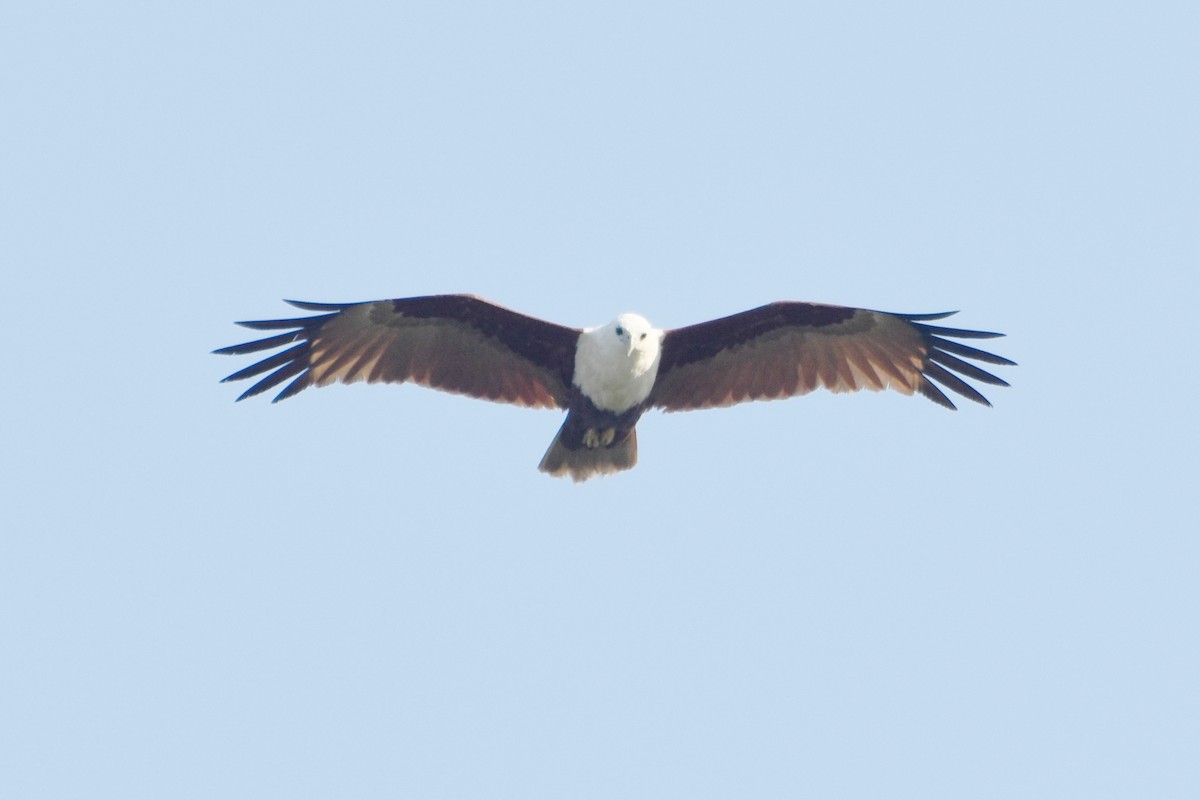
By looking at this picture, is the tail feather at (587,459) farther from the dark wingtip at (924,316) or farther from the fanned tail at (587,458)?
the dark wingtip at (924,316)

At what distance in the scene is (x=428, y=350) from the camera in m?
12.0

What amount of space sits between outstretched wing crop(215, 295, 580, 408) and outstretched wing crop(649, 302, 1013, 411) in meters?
0.99

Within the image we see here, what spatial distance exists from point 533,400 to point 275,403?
2.09 meters

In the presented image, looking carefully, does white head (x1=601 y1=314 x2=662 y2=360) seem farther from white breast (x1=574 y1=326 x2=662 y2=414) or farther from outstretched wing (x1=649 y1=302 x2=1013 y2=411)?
outstretched wing (x1=649 y1=302 x2=1013 y2=411)

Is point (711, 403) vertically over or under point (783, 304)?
under

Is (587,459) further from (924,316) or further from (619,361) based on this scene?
(924,316)

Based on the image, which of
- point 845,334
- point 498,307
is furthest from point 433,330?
point 845,334

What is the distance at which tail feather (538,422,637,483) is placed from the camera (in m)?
12.2

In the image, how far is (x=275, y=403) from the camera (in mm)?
11820

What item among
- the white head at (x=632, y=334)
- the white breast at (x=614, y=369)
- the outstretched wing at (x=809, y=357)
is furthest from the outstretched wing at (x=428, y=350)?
the outstretched wing at (x=809, y=357)

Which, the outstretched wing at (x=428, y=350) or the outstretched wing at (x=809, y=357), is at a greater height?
the outstretched wing at (x=809, y=357)

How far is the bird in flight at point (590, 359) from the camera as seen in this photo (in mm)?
11734

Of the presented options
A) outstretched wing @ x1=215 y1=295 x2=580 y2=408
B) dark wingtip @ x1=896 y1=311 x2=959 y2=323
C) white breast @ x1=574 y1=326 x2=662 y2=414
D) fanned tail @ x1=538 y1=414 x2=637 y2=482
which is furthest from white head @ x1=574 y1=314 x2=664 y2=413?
dark wingtip @ x1=896 y1=311 x2=959 y2=323

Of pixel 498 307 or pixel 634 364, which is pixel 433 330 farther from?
pixel 634 364
